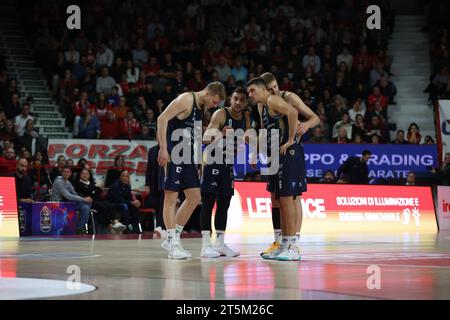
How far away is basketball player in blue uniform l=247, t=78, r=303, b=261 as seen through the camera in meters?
10.4

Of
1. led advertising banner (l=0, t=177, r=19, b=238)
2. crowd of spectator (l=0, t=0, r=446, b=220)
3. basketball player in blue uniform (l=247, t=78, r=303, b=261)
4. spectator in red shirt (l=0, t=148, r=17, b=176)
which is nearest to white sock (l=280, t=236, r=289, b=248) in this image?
basketball player in blue uniform (l=247, t=78, r=303, b=261)

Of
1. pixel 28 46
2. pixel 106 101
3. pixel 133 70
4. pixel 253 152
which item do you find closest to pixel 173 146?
pixel 253 152

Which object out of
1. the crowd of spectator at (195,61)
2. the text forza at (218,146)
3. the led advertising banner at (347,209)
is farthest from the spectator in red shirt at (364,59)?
the text forza at (218,146)

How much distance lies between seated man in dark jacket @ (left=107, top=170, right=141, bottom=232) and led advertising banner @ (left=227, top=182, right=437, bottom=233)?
6.62 feet

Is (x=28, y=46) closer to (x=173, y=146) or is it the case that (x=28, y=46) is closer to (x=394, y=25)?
(x=394, y=25)

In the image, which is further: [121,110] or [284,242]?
[121,110]

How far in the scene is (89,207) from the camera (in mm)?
18469

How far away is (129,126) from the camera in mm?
22125

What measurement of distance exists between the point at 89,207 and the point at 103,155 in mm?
2519

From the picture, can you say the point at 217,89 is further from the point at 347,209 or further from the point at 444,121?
the point at 444,121

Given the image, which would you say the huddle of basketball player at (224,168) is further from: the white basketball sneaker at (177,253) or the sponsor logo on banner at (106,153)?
the sponsor logo on banner at (106,153)

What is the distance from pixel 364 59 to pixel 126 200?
10.9 metres

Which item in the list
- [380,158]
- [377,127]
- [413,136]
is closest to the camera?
[380,158]

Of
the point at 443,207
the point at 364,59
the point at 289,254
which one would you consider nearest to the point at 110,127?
the point at 443,207
